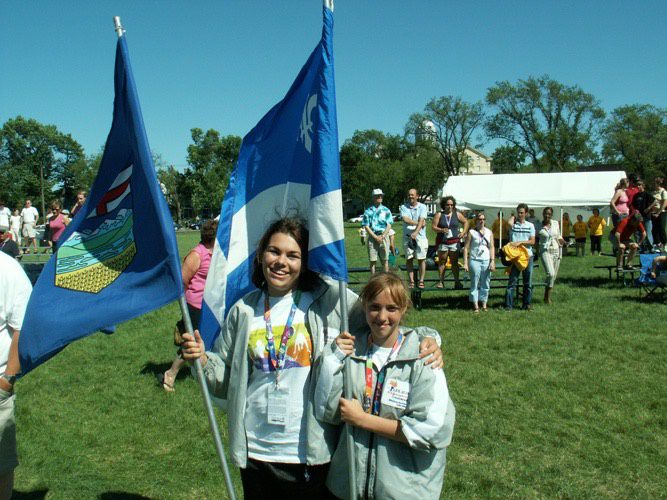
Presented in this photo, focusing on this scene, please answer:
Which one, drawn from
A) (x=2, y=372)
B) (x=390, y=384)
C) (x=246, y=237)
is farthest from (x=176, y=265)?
(x=2, y=372)

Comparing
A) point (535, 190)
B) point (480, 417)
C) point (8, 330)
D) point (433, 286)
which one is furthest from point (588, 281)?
point (8, 330)

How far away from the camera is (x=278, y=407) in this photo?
2523 millimetres

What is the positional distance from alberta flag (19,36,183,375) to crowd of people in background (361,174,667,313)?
8.79m

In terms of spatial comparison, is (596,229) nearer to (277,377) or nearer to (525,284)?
(525,284)

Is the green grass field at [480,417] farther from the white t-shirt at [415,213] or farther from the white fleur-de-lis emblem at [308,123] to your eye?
the white t-shirt at [415,213]

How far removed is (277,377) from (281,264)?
0.49 meters

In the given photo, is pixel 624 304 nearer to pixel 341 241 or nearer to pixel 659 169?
pixel 341 241

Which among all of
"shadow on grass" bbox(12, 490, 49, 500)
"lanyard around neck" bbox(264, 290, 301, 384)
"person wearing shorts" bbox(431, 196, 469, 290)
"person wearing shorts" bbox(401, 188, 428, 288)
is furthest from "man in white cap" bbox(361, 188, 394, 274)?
"lanyard around neck" bbox(264, 290, 301, 384)

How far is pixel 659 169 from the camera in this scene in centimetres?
6544

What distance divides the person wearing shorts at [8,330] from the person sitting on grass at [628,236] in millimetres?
13514

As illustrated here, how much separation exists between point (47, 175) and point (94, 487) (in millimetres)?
99732

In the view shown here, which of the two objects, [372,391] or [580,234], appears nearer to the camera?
[372,391]

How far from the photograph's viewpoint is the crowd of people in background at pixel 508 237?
11242mm

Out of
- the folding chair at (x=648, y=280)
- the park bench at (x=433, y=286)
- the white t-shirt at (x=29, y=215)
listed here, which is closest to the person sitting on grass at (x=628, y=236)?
the folding chair at (x=648, y=280)
